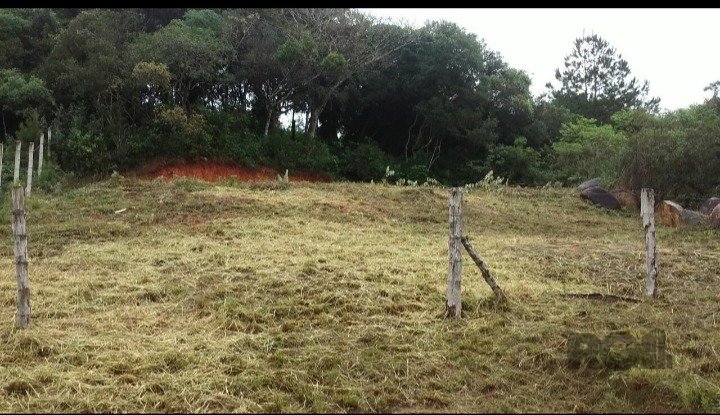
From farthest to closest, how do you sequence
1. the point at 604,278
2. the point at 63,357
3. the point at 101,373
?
1. the point at 604,278
2. the point at 63,357
3. the point at 101,373

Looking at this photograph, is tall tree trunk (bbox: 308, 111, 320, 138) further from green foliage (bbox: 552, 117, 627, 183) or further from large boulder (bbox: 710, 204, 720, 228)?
large boulder (bbox: 710, 204, 720, 228)

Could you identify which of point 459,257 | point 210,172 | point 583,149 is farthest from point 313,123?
point 459,257

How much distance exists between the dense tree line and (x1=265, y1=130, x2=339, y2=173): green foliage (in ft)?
0.16

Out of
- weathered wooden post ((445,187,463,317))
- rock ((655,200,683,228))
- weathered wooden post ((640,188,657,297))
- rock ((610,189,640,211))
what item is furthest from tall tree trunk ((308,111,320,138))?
weathered wooden post ((445,187,463,317))

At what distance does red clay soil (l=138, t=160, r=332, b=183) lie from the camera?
1853cm

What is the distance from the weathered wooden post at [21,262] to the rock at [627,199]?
37.9 ft

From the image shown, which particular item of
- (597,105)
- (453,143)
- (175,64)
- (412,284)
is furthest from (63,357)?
(597,105)

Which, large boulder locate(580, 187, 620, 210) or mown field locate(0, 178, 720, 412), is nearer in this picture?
mown field locate(0, 178, 720, 412)

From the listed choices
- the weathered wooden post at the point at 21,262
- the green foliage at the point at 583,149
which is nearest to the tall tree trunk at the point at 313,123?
the green foliage at the point at 583,149

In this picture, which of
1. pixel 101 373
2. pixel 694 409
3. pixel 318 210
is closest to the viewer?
pixel 694 409

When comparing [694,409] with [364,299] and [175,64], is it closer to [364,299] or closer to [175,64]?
[364,299]

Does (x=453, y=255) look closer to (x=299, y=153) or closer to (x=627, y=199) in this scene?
(x=627, y=199)

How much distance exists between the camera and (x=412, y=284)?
6.05m

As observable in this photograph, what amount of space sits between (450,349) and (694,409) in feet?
5.02
